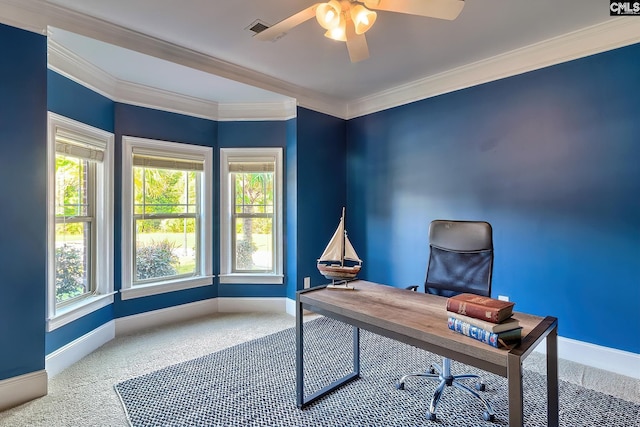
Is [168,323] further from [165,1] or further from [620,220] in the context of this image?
[620,220]

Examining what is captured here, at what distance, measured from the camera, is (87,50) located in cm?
250

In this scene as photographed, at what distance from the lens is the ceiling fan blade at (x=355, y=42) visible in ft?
6.25

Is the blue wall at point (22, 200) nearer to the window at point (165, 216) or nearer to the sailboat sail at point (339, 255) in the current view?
the window at point (165, 216)

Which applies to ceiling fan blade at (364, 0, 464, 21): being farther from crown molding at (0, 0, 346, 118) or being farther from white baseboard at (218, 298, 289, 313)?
white baseboard at (218, 298, 289, 313)

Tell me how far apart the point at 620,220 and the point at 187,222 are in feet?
13.1

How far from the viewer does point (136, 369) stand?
2.48 meters

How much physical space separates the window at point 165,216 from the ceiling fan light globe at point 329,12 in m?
2.46

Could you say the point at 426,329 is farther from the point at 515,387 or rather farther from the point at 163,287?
the point at 163,287

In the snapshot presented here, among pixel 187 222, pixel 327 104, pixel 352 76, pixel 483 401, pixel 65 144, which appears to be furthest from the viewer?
pixel 327 104

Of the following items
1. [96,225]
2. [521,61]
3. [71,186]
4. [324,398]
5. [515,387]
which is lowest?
[324,398]

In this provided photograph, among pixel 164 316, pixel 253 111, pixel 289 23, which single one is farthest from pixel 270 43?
pixel 164 316

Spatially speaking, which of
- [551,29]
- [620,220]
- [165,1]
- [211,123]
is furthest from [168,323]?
[551,29]

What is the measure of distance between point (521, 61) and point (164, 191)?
12.2 feet

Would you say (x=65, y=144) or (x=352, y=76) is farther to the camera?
(x=352, y=76)
